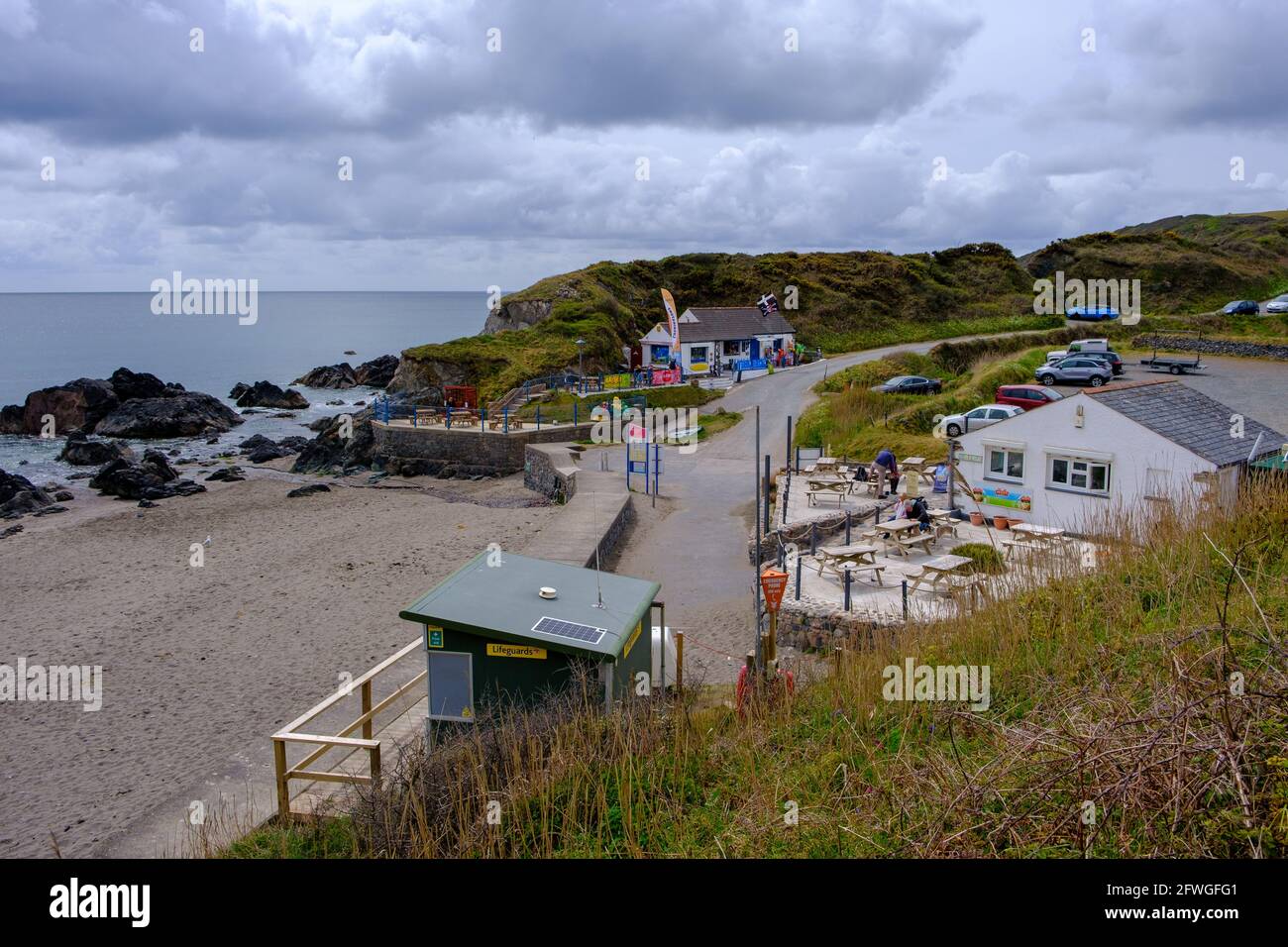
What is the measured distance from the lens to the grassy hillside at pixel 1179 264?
6338 centimetres

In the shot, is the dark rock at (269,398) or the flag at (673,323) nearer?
the flag at (673,323)

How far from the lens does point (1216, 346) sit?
44.2m

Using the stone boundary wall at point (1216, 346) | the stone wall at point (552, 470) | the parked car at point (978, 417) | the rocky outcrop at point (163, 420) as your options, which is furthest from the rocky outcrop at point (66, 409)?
the stone boundary wall at point (1216, 346)

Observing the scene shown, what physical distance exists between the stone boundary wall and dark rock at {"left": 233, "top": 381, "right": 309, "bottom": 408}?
54.8 metres

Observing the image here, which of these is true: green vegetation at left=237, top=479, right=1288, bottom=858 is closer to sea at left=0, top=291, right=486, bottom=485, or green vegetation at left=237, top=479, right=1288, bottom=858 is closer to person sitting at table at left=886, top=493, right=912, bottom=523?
person sitting at table at left=886, top=493, right=912, bottom=523

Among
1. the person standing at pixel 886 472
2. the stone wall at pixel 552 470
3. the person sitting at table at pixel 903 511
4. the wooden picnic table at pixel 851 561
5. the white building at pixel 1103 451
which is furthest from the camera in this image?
the stone wall at pixel 552 470

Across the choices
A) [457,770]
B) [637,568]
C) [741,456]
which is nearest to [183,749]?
[457,770]

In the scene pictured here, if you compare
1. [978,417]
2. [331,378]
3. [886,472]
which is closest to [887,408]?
[978,417]

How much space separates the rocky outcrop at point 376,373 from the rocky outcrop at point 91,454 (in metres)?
35.1

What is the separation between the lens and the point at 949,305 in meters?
70.2

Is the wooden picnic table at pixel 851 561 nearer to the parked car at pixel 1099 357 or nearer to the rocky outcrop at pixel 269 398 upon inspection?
the parked car at pixel 1099 357

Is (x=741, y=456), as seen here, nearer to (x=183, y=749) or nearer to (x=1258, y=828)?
(x=183, y=749)

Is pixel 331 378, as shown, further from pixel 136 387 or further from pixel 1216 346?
pixel 1216 346
